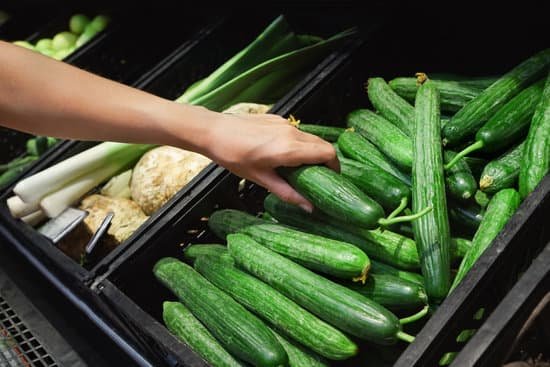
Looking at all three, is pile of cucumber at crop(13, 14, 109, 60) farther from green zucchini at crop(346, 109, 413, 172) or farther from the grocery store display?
green zucchini at crop(346, 109, 413, 172)

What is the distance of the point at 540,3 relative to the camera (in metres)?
2.35

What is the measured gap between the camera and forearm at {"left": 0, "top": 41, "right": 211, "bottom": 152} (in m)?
1.81

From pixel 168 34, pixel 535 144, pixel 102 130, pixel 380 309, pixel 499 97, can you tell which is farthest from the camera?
pixel 168 34

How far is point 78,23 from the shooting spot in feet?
13.9

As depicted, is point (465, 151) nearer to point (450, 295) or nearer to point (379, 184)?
point (379, 184)

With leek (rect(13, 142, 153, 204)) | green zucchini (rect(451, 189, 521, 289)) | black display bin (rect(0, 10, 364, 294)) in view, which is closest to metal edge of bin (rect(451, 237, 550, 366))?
green zucchini (rect(451, 189, 521, 289))

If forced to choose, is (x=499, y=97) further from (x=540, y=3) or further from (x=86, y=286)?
(x=86, y=286)

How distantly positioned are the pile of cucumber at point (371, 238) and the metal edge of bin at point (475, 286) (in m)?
0.11

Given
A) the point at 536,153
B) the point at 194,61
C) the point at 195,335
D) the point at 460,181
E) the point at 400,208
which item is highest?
the point at 194,61

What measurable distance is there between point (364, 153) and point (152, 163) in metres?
1.10

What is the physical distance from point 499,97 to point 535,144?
1.05 feet

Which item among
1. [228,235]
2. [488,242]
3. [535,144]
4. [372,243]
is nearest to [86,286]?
[228,235]

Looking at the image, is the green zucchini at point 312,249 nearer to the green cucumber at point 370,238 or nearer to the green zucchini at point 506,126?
the green cucumber at point 370,238

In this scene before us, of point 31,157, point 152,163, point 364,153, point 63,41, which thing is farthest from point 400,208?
point 63,41
